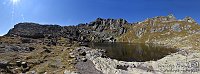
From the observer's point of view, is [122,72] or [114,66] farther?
[114,66]

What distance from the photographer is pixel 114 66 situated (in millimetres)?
68562

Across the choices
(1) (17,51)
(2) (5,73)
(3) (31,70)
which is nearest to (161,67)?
(3) (31,70)

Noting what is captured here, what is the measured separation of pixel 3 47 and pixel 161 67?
56507 millimetres

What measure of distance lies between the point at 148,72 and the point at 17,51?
5179 cm

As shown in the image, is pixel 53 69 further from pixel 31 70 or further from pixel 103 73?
pixel 103 73

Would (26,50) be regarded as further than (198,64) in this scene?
Yes

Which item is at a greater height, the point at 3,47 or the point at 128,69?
the point at 3,47

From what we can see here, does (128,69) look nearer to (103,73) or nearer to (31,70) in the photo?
(103,73)

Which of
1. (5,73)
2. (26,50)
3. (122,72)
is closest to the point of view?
(5,73)

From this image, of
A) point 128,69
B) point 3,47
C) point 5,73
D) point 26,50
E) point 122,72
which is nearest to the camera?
point 5,73

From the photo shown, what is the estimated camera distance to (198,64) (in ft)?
225

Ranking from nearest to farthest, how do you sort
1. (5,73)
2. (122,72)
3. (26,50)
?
(5,73)
(122,72)
(26,50)

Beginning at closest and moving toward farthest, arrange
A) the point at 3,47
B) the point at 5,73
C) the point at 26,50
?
1. the point at 5,73
2. the point at 3,47
3. the point at 26,50

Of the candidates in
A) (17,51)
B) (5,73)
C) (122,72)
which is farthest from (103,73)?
(17,51)
